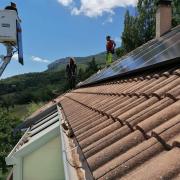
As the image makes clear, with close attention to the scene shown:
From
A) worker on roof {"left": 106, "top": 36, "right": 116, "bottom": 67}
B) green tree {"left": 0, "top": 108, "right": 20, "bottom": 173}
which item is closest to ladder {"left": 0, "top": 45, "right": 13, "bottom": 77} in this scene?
worker on roof {"left": 106, "top": 36, "right": 116, "bottom": 67}

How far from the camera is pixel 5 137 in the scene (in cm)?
4347

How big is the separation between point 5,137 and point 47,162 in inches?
1480

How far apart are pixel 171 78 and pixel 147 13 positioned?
48142 millimetres

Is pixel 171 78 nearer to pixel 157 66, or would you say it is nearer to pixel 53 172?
pixel 157 66

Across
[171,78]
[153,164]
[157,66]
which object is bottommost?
[153,164]

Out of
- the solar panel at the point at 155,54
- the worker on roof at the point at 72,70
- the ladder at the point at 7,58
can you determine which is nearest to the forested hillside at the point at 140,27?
the worker on roof at the point at 72,70

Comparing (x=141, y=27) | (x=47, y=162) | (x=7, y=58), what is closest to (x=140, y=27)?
(x=141, y=27)

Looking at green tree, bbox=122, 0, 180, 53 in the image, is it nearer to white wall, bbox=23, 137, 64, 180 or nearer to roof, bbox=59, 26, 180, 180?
white wall, bbox=23, 137, 64, 180

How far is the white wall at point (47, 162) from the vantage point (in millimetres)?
7012

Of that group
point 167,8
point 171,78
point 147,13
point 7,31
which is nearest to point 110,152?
point 171,78

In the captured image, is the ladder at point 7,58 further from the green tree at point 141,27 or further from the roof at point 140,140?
the green tree at point 141,27

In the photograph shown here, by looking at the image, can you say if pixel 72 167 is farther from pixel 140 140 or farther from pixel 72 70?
pixel 72 70

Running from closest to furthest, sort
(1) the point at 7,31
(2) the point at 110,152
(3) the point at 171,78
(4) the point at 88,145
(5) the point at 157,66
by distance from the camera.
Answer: (2) the point at 110,152, (4) the point at 88,145, (3) the point at 171,78, (5) the point at 157,66, (1) the point at 7,31

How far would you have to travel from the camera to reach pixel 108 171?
192 cm
